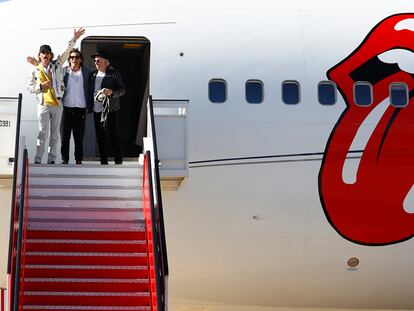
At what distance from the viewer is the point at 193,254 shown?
13312mm

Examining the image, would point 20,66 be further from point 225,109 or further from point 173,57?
point 225,109

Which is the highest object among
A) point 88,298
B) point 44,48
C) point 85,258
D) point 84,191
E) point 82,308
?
point 44,48

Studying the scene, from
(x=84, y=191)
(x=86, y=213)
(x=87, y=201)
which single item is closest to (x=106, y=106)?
(x=84, y=191)

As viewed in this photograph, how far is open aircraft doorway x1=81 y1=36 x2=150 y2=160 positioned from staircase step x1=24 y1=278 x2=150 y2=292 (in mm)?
3884

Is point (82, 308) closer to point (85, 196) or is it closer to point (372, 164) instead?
point (85, 196)

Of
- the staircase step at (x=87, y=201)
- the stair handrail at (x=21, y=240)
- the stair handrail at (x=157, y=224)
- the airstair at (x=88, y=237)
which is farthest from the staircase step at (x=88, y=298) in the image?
the staircase step at (x=87, y=201)

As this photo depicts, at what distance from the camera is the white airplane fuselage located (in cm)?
1330

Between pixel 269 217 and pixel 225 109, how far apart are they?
172 cm

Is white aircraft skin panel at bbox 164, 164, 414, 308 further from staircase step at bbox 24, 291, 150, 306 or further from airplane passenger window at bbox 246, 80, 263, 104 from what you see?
staircase step at bbox 24, 291, 150, 306

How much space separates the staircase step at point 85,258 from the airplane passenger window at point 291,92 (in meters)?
3.61

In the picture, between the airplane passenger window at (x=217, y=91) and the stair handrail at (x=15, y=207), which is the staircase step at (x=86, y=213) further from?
the airplane passenger window at (x=217, y=91)

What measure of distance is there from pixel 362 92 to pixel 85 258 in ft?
16.8

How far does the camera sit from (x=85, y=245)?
37.7 feet

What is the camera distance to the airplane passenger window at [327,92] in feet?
45.1
